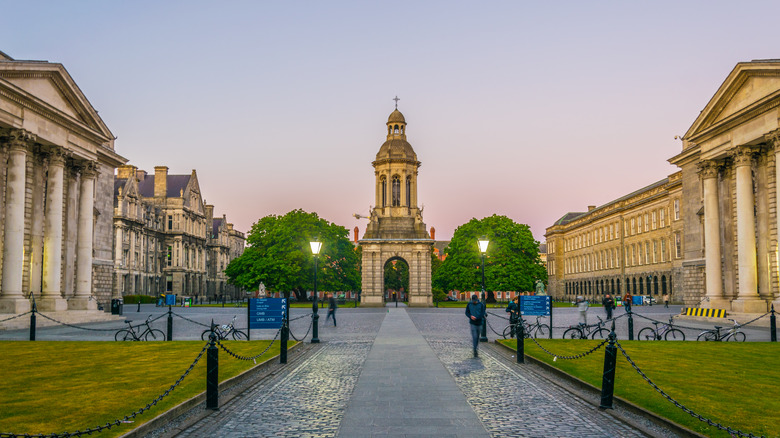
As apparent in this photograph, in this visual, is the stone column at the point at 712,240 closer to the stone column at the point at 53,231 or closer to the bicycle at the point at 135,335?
the bicycle at the point at 135,335

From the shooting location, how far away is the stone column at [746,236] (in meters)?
36.9

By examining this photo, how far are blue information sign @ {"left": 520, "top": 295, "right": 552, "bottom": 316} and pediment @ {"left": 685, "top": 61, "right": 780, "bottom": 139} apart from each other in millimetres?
16936

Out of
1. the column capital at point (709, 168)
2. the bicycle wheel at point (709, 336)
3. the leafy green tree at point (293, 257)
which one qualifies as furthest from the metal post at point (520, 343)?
the leafy green tree at point (293, 257)

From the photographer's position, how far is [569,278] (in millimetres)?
129375

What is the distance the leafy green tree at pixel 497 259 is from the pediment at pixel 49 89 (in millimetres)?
50068

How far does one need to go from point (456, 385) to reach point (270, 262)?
6309 cm

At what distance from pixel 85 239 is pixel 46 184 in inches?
176

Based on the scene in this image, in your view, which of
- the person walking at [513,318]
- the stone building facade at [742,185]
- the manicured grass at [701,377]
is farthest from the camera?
the stone building facade at [742,185]

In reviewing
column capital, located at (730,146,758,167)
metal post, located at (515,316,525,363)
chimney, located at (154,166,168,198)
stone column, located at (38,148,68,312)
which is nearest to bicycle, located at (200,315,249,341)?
metal post, located at (515,316,525,363)

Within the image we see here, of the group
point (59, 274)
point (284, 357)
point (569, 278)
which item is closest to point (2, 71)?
point (59, 274)

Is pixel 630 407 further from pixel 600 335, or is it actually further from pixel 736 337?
pixel 600 335

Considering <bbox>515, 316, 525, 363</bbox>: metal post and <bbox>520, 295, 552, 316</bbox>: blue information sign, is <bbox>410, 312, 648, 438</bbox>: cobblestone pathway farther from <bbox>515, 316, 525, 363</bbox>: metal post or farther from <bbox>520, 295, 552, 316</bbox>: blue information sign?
<bbox>520, 295, 552, 316</bbox>: blue information sign

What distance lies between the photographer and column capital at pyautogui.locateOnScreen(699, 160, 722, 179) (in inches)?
1607

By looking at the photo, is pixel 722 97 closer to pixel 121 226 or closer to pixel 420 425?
pixel 420 425
